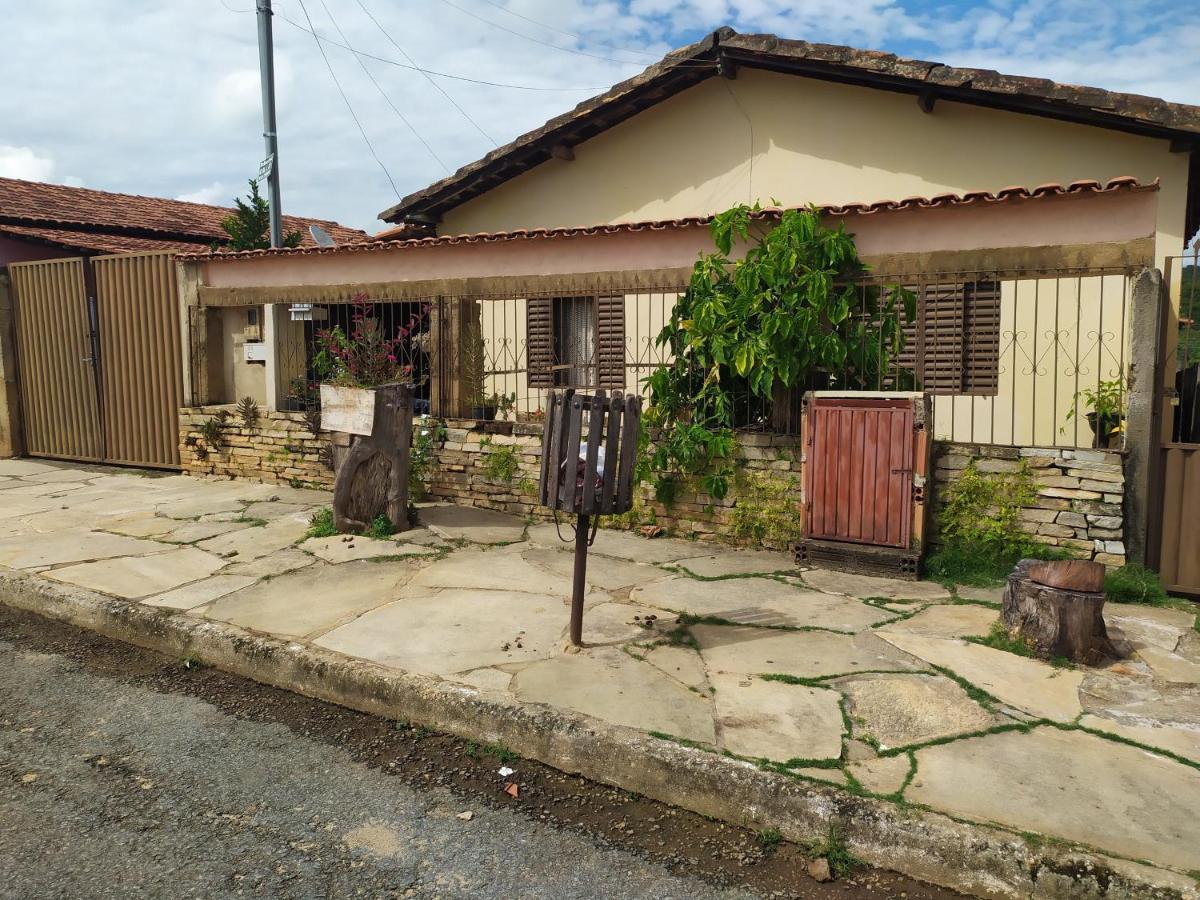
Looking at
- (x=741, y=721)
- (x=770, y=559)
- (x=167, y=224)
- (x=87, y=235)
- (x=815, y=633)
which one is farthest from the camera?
(x=167, y=224)

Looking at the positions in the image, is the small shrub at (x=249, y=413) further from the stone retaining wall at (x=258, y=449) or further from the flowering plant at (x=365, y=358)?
the flowering plant at (x=365, y=358)

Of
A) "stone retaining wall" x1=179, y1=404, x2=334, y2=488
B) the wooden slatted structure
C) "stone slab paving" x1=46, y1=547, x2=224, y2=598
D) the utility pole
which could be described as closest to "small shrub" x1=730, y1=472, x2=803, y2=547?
the wooden slatted structure

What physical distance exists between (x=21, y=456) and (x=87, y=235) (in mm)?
4996

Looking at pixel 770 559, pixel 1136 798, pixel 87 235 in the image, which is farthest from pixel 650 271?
pixel 87 235

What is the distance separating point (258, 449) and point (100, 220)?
8756 millimetres

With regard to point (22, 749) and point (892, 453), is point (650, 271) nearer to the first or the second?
point (892, 453)

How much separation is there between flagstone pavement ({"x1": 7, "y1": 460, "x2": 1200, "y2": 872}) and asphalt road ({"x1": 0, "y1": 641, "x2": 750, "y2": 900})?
65cm

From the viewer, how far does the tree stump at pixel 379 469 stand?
645 centimetres

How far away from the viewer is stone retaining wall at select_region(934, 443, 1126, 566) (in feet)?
17.1

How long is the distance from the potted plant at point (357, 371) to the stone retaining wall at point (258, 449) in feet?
2.29

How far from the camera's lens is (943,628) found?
4.52 metres

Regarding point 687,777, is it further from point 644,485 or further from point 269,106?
point 269,106

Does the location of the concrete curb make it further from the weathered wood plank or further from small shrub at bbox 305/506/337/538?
the weathered wood plank

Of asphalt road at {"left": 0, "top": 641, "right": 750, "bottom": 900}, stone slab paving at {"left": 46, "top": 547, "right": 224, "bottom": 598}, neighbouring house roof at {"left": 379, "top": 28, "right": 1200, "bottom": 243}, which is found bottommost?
asphalt road at {"left": 0, "top": 641, "right": 750, "bottom": 900}
